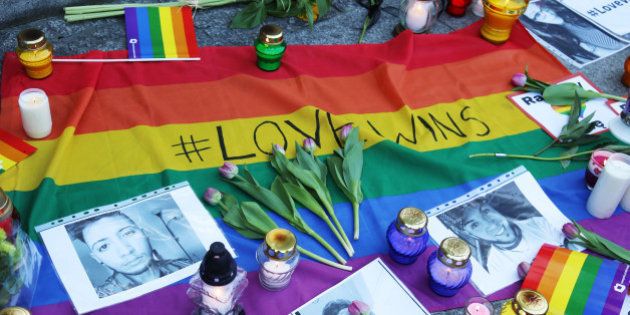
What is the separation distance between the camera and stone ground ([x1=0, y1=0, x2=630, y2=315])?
5.97 ft

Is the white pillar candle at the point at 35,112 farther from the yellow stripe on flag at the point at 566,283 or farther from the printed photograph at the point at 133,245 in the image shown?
the yellow stripe on flag at the point at 566,283

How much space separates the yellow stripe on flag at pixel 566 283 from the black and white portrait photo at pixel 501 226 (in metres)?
0.08

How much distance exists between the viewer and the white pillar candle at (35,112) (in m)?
1.43

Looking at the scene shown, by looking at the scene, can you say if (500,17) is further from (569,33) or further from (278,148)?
(278,148)

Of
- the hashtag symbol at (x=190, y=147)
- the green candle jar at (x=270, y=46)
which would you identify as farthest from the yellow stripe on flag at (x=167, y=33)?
the hashtag symbol at (x=190, y=147)

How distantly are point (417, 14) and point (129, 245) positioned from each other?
41.8 inches

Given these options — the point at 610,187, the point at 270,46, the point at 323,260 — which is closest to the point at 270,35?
the point at 270,46

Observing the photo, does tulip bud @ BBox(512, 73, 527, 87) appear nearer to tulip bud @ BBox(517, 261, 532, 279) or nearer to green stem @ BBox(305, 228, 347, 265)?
tulip bud @ BBox(517, 261, 532, 279)

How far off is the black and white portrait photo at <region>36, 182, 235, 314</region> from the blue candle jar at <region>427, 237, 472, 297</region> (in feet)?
1.24

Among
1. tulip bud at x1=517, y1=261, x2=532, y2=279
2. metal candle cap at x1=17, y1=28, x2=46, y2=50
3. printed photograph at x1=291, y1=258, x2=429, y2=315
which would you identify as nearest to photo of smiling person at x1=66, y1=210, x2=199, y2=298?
printed photograph at x1=291, y1=258, x2=429, y2=315

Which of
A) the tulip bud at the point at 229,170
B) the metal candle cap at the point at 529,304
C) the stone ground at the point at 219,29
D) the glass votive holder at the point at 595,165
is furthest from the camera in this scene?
the stone ground at the point at 219,29

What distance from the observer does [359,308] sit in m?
1.20

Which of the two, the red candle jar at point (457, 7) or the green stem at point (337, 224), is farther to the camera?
the red candle jar at point (457, 7)

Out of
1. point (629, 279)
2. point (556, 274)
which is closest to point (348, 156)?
point (556, 274)
